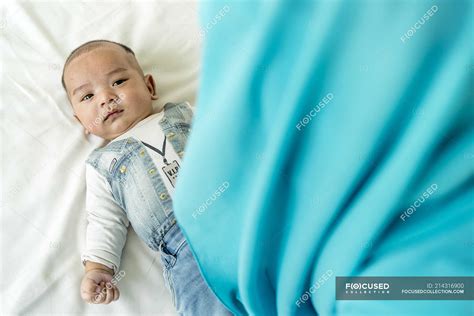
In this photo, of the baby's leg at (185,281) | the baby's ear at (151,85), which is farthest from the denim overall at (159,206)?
the baby's ear at (151,85)

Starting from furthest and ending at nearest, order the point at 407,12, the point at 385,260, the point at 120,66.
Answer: the point at 120,66
the point at 385,260
the point at 407,12

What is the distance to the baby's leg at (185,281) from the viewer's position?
0.76 metres

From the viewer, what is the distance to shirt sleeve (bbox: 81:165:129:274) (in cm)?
86

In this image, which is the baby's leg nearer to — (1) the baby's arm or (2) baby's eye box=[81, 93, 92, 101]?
(1) the baby's arm

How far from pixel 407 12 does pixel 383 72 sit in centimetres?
6

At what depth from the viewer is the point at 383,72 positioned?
A: 0.45m

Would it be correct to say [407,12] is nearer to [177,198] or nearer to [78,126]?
[177,198]

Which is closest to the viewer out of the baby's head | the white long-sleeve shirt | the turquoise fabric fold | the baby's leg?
the turquoise fabric fold

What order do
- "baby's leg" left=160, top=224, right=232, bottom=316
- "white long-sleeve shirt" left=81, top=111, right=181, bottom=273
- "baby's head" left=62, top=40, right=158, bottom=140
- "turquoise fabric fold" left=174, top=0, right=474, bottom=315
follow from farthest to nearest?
"baby's head" left=62, top=40, right=158, bottom=140 → "white long-sleeve shirt" left=81, top=111, right=181, bottom=273 → "baby's leg" left=160, top=224, right=232, bottom=316 → "turquoise fabric fold" left=174, top=0, right=474, bottom=315

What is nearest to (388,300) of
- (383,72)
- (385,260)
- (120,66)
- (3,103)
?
(385,260)

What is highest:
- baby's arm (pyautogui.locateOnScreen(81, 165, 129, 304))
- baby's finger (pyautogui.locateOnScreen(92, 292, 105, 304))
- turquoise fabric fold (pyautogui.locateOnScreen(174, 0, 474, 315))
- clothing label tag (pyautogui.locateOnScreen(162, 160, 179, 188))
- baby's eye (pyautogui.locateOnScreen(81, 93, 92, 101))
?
turquoise fabric fold (pyautogui.locateOnScreen(174, 0, 474, 315))

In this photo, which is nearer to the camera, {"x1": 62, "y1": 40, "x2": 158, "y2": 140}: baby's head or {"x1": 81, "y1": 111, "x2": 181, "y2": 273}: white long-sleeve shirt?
{"x1": 81, "y1": 111, "x2": 181, "y2": 273}: white long-sleeve shirt

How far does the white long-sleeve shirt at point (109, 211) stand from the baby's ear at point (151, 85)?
120mm

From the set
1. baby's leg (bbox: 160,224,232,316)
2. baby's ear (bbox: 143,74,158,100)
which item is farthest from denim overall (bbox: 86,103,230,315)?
baby's ear (bbox: 143,74,158,100)
